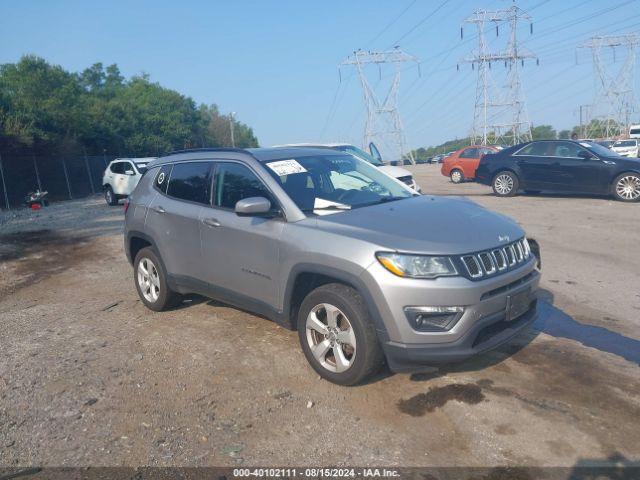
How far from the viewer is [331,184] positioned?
468 cm

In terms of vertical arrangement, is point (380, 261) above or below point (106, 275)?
above

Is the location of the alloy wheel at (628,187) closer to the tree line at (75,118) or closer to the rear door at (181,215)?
the rear door at (181,215)

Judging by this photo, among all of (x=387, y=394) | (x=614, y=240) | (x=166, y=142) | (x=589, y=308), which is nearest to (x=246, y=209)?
(x=387, y=394)

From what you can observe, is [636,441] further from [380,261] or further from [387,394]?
[380,261]

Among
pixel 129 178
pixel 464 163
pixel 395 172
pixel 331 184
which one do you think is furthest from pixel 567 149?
pixel 129 178

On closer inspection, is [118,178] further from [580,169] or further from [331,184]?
[331,184]

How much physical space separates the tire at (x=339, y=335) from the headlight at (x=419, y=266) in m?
0.38

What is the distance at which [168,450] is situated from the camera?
3.27 m

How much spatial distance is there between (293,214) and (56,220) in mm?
13620

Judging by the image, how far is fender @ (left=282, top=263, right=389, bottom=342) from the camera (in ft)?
11.6

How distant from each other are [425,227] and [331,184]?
1.15 metres

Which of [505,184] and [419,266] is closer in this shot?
[419,266]

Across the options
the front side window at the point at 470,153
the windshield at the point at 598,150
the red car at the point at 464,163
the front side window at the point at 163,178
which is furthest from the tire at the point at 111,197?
the windshield at the point at 598,150

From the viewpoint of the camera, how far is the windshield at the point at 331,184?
14.4 feet
